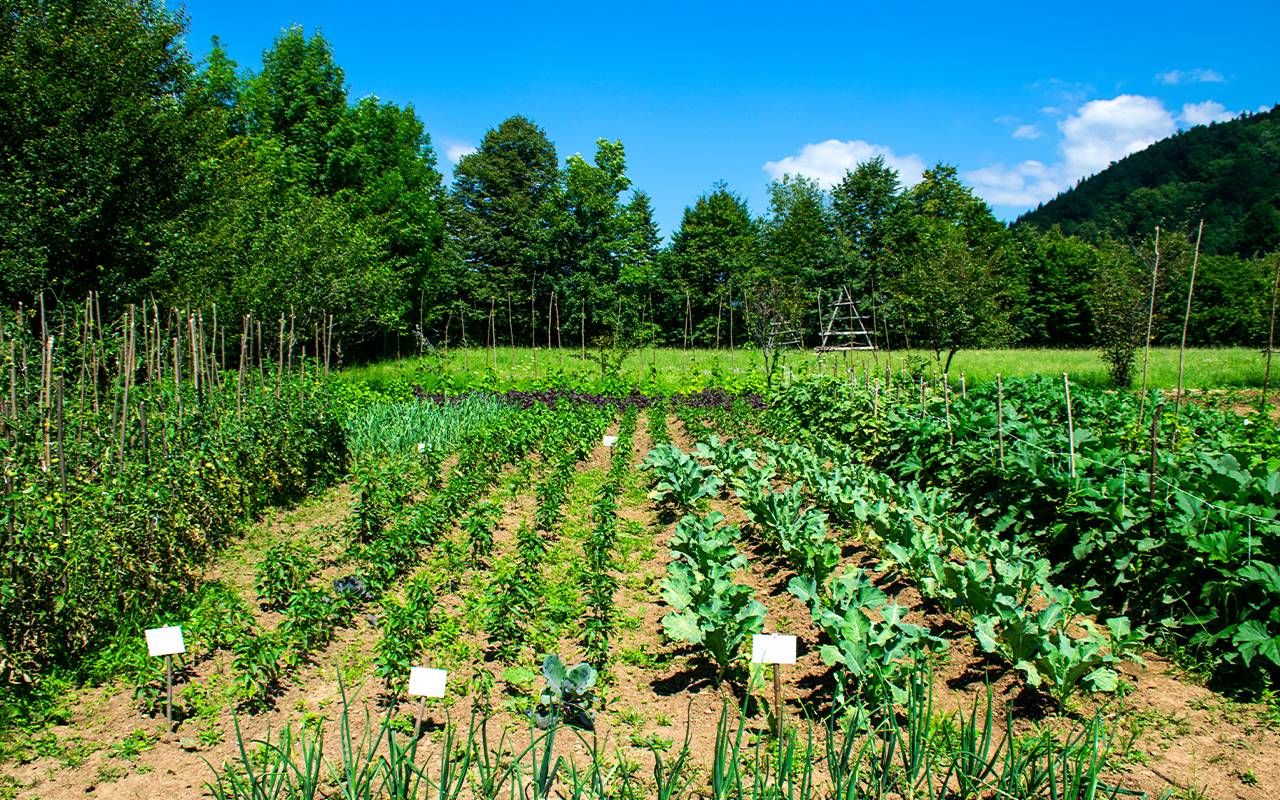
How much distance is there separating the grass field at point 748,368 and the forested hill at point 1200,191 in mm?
20108

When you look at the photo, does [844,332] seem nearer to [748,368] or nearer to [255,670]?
[748,368]

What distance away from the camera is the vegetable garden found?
129 inches

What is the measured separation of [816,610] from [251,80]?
32.7m

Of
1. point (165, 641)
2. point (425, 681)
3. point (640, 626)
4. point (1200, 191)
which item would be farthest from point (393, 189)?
point (1200, 191)

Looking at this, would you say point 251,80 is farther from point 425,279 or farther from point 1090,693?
point 1090,693

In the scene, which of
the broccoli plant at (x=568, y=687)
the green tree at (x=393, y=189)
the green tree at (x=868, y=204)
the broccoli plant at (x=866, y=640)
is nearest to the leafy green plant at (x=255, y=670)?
the broccoli plant at (x=568, y=687)

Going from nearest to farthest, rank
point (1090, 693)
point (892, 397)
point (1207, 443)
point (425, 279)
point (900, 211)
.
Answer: point (1090, 693)
point (1207, 443)
point (892, 397)
point (425, 279)
point (900, 211)

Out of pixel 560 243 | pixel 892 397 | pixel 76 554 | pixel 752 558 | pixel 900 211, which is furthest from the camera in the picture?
pixel 900 211

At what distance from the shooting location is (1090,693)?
400cm

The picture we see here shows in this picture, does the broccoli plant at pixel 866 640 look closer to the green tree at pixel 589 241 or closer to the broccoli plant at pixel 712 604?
the broccoli plant at pixel 712 604

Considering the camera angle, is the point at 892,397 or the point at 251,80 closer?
the point at 892,397

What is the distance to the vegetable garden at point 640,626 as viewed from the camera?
3.28 m

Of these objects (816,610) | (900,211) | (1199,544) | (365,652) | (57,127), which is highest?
(900,211)

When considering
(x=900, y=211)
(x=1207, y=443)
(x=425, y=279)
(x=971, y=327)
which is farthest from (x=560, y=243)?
(x=1207, y=443)
